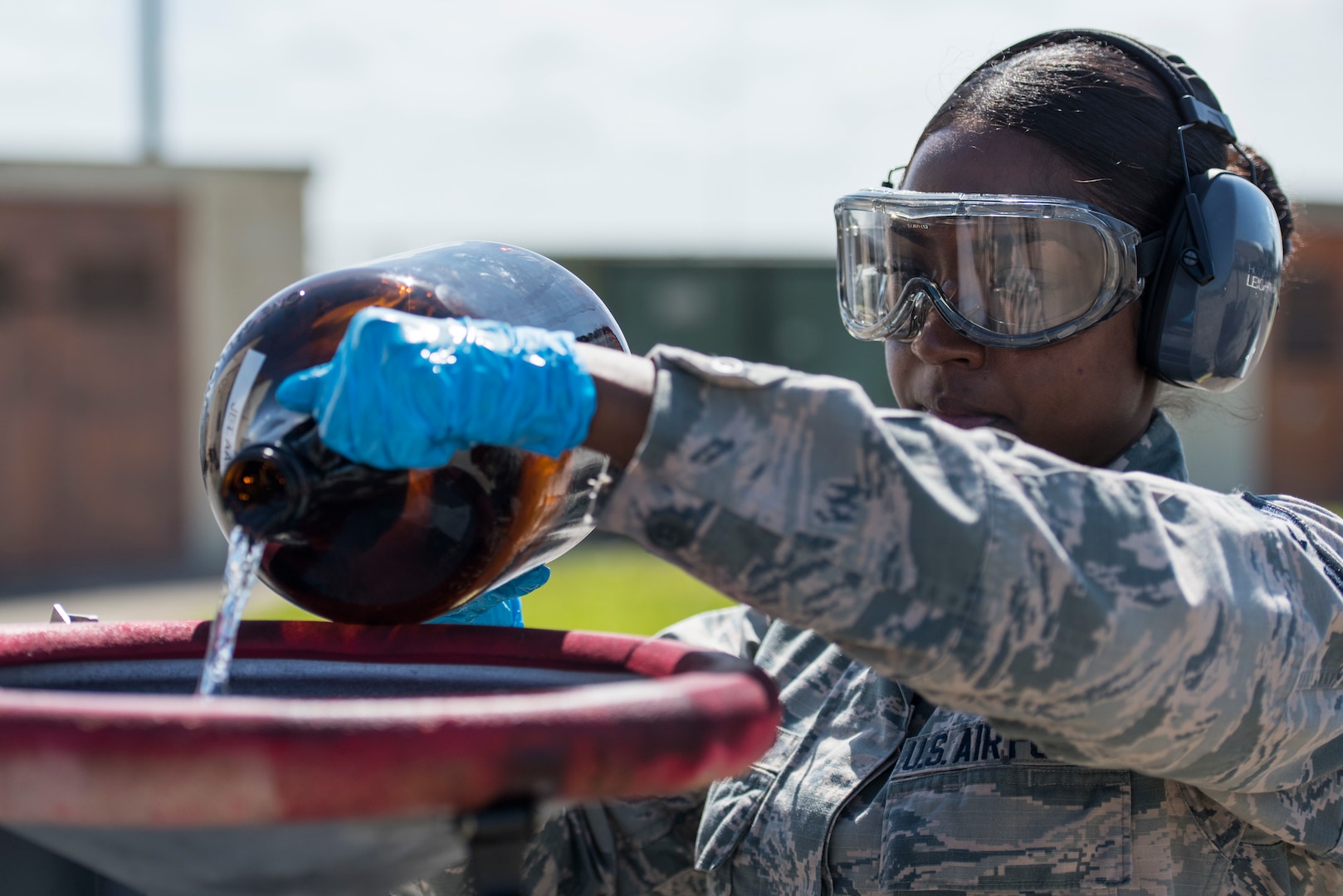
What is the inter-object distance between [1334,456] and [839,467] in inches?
643

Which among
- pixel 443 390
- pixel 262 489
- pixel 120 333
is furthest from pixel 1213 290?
pixel 120 333

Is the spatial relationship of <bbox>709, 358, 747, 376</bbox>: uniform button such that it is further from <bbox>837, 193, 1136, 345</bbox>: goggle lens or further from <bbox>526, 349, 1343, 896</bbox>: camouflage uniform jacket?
<bbox>837, 193, 1136, 345</bbox>: goggle lens

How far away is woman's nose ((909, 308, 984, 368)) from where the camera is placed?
73.2 inches

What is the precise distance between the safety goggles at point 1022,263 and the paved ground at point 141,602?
6.33m

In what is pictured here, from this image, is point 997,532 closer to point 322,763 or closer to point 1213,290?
point 322,763

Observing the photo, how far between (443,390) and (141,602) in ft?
28.1

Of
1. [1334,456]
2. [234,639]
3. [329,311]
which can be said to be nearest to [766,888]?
[234,639]

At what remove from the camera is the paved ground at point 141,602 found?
8.27 m

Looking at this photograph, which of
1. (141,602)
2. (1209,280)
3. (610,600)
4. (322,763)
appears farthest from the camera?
(141,602)

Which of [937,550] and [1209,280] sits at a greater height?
[1209,280]

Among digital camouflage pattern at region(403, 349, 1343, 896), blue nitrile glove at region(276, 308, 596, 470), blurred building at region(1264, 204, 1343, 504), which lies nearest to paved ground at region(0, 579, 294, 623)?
digital camouflage pattern at region(403, 349, 1343, 896)

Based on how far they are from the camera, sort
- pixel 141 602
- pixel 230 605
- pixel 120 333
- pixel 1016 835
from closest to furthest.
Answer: pixel 230 605, pixel 1016 835, pixel 141 602, pixel 120 333

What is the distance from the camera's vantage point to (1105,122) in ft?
6.02

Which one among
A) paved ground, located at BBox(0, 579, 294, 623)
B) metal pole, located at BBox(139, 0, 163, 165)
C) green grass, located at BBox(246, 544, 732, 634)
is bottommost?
paved ground, located at BBox(0, 579, 294, 623)
